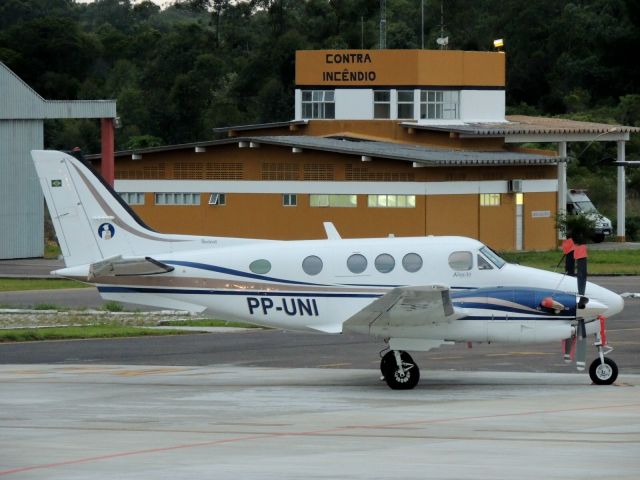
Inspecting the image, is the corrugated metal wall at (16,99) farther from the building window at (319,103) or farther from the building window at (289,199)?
the building window at (319,103)

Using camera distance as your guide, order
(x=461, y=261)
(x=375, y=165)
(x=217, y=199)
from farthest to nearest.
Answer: (x=217, y=199) → (x=375, y=165) → (x=461, y=261)

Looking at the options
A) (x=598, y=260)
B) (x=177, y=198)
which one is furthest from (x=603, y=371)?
(x=177, y=198)

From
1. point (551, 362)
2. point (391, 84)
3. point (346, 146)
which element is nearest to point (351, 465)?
point (551, 362)

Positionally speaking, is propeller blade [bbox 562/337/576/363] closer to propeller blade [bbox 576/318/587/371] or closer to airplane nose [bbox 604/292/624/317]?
propeller blade [bbox 576/318/587/371]

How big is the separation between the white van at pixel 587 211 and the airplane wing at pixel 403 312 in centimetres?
4368

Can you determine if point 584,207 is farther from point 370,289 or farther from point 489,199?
point 370,289

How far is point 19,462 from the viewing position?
52.2 feet

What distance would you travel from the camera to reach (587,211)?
223ft

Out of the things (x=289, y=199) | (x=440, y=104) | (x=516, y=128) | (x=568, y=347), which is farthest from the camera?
(x=440, y=104)

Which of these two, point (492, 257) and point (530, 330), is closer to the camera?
point (530, 330)

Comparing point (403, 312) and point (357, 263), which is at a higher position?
point (357, 263)

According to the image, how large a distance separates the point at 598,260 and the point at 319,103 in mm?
18523

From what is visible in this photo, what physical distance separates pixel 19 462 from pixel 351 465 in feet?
12.9

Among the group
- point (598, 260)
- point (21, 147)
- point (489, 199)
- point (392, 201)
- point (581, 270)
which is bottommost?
point (598, 260)
